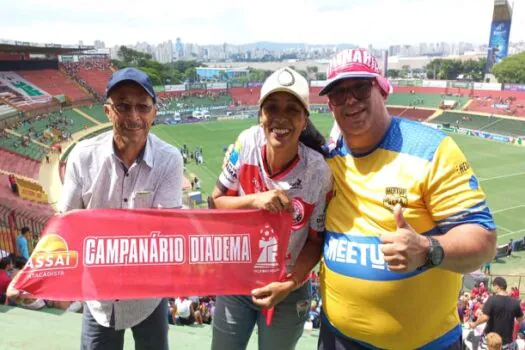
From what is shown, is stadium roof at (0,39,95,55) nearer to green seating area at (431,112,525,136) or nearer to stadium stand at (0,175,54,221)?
stadium stand at (0,175,54,221)

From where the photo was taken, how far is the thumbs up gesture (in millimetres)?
2125

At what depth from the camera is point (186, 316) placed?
25.6 ft

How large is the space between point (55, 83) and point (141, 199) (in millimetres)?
53451

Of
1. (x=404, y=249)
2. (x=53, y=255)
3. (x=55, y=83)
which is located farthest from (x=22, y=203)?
(x=55, y=83)

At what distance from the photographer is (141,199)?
111 inches

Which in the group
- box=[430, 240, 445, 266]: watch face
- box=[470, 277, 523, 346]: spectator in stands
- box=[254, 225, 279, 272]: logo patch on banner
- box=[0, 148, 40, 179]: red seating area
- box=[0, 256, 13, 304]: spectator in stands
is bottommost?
box=[0, 148, 40, 179]: red seating area

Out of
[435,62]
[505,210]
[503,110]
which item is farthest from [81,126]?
[435,62]

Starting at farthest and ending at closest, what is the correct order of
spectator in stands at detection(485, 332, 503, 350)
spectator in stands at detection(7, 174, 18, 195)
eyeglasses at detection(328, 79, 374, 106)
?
1. spectator in stands at detection(7, 174, 18, 195)
2. spectator in stands at detection(485, 332, 503, 350)
3. eyeglasses at detection(328, 79, 374, 106)

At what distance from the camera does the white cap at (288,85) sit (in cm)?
257

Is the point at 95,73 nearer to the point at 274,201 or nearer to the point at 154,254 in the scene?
the point at 154,254

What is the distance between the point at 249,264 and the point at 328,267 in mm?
552

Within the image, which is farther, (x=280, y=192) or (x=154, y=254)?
(x=154, y=254)

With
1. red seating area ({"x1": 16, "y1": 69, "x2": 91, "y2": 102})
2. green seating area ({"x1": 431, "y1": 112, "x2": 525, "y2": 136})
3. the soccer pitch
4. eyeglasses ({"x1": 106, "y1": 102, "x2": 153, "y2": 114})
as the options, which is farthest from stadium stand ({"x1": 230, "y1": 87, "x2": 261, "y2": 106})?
eyeglasses ({"x1": 106, "y1": 102, "x2": 153, "y2": 114})

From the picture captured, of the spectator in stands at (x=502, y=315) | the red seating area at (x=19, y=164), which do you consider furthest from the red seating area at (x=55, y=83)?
the spectator in stands at (x=502, y=315)
